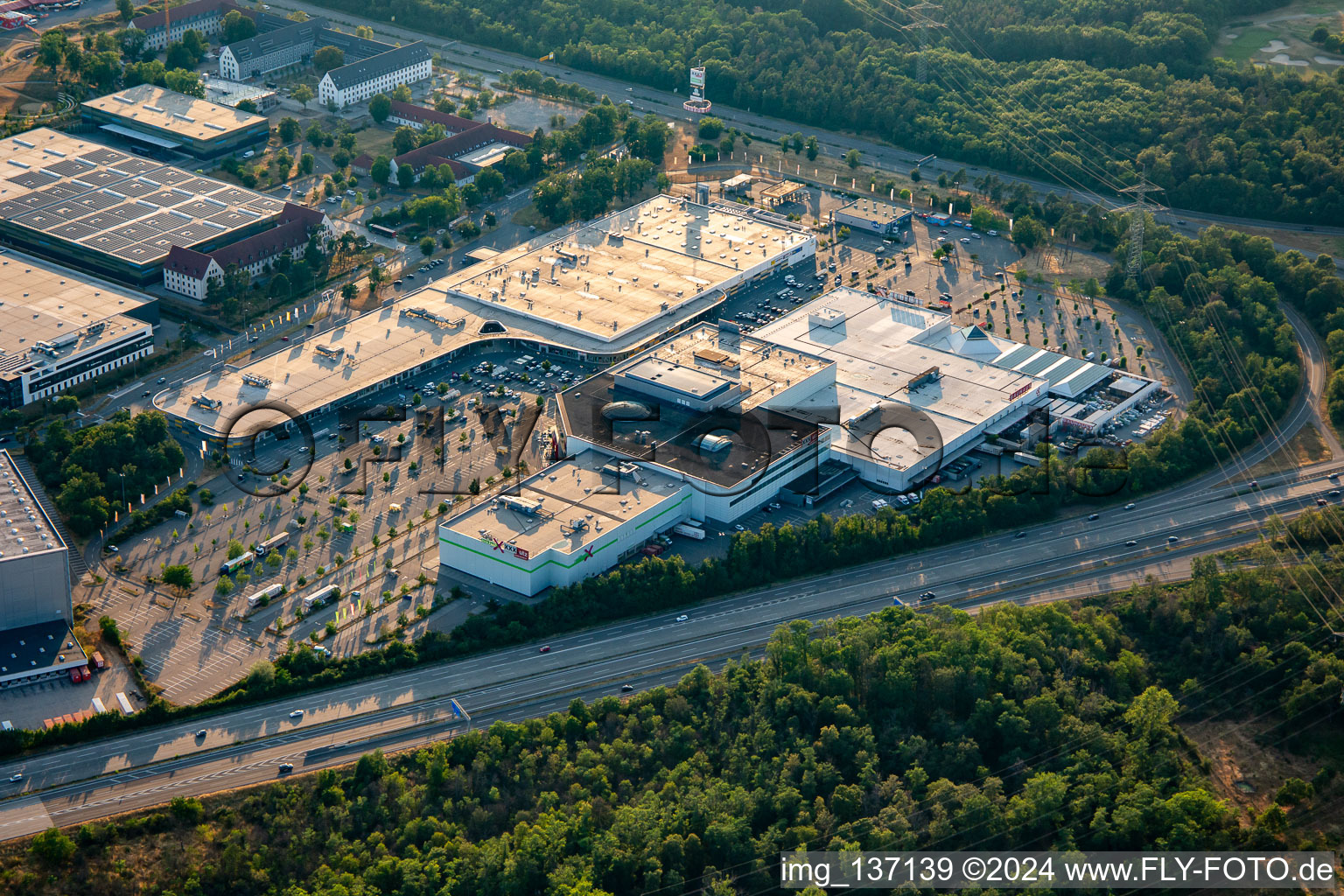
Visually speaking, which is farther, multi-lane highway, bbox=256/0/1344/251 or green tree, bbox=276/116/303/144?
green tree, bbox=276/116/303/144

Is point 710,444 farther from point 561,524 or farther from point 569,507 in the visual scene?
point 561,524

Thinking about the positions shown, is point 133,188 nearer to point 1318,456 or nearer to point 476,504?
point 476,504

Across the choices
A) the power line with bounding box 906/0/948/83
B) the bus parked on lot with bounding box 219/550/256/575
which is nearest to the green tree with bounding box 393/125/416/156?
the power line with bounding box 906/0/948/83

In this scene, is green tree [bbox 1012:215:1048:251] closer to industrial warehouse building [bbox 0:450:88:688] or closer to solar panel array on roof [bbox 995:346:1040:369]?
solar panel array on roof [bbox 995:346:1040:369]

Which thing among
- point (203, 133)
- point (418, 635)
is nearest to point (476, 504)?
point (418, 635)

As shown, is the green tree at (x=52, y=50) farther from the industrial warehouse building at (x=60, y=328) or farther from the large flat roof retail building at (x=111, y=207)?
the industrial warehouse building at (x=60, y=328)

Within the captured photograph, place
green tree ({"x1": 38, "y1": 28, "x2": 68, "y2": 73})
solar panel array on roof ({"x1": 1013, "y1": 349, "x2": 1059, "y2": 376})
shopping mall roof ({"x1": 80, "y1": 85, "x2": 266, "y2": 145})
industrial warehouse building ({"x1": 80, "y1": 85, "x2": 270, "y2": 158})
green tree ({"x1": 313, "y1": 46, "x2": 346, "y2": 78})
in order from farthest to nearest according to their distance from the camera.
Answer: green tree ({"x1": 313, "y1": 46, "x2": 346, "y2": 78}) < green tree ({"x1": 38, "y1": 28, "x2": 68, "y2": 73}) < shopping mall roof ({"x1": 80, "y1": 85, "x2": 266, "y2": 145}) < industrial warehouse building ({"x1": 80, "y1": 85, "x2": 270, "y2": 158}) < solar panel array on roof ({"x1": 1013, "y1": 349, "x2": 1059, "y2": 376})
